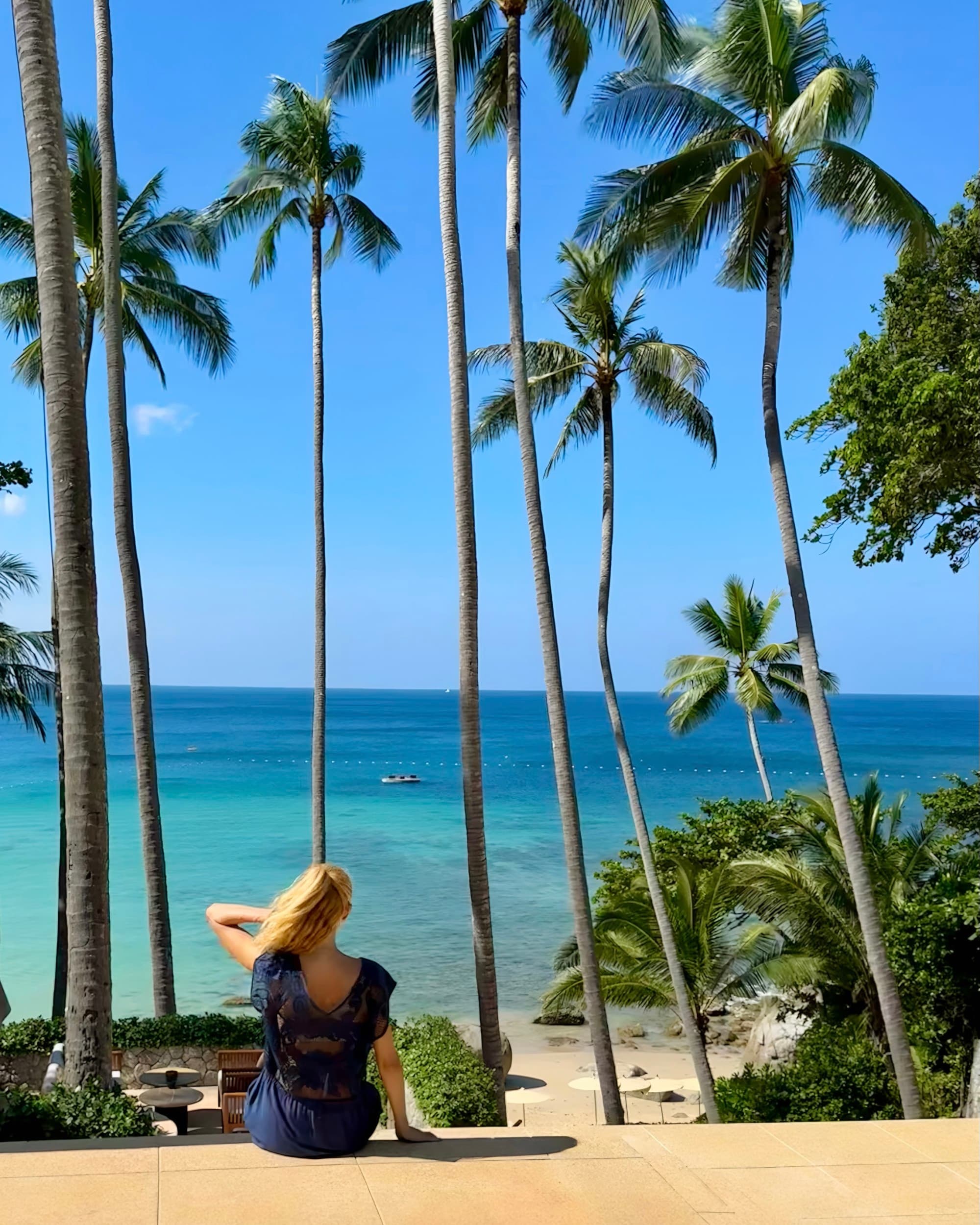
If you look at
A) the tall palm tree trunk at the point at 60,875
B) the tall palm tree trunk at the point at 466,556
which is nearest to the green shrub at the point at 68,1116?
the tall palm tree trunk at the point at 466,556

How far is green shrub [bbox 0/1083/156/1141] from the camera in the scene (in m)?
5.64

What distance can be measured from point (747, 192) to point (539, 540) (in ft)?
15.3

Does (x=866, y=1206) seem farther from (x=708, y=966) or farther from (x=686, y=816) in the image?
(x=686, y=816)

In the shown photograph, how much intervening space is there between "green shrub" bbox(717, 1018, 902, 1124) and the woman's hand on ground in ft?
31.8

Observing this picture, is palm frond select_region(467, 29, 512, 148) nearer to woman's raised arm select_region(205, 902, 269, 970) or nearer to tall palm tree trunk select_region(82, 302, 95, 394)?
tall palm tree trunk select_region(82, 302, 95, 394)

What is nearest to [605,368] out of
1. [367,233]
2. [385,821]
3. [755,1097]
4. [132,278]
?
[367,233]

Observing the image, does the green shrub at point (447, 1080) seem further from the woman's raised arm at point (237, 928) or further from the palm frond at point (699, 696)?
the palm frond at point (699, 696)

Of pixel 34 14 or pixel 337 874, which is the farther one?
pixel 34 14

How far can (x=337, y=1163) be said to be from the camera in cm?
443

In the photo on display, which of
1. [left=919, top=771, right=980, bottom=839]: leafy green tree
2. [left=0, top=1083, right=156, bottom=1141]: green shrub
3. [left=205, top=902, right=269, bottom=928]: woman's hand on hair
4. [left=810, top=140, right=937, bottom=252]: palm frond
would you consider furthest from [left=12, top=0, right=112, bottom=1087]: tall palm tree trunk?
[left=919, top=771, right=980, bottom=839]: leafy green tree

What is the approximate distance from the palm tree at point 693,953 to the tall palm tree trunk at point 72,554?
35.0ft

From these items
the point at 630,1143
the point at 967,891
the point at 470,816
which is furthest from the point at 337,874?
the point at 967,891

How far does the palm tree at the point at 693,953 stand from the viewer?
15.8 metres

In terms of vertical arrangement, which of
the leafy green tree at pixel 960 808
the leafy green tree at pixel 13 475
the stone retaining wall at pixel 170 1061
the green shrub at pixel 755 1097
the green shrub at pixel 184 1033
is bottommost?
the green shrub at pixel 755 1097
